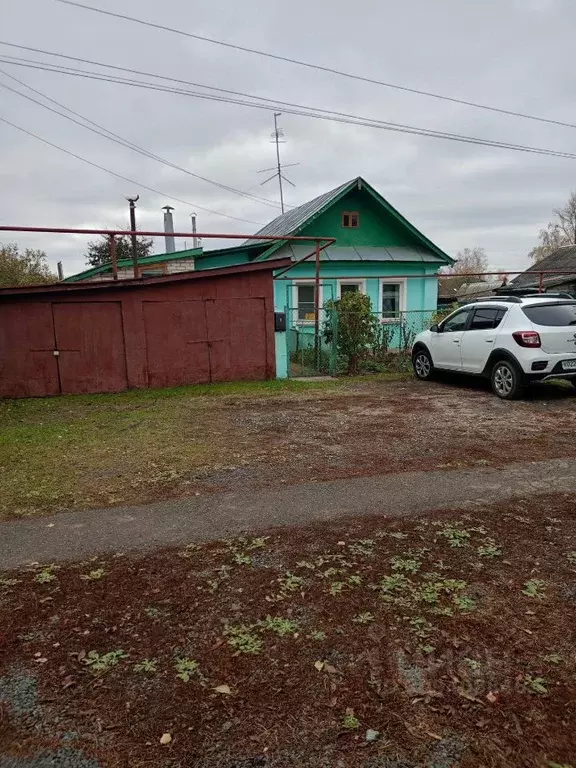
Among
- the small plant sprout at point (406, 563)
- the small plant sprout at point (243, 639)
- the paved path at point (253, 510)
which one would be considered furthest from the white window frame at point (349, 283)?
the small plant sprout at point (243, 639)

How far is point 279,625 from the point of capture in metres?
2.67

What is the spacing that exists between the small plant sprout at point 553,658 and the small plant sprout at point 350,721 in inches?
38.1

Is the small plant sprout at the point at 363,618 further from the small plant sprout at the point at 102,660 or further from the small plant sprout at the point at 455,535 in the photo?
the small plant sprout at the point at 102,660

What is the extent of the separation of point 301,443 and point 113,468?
2.26 m

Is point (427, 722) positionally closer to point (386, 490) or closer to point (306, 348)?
point (386, 490)

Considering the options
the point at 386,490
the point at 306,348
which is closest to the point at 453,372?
the point at 306,348

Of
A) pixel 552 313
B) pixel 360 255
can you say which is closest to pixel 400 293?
pixel 360 255

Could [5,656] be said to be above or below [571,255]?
below

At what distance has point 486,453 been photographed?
569 centimetres

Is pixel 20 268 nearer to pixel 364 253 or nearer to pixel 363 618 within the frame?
pixel 364 253

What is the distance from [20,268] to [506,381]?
2789 centimetres

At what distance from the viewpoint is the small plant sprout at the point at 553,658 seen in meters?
2.34

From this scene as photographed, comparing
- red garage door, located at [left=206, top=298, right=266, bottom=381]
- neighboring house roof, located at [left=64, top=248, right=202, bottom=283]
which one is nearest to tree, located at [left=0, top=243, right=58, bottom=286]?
neighboring house roof, located at [left=64, top=248, right=202, bottom=283]

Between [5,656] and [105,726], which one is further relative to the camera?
[5,656]
